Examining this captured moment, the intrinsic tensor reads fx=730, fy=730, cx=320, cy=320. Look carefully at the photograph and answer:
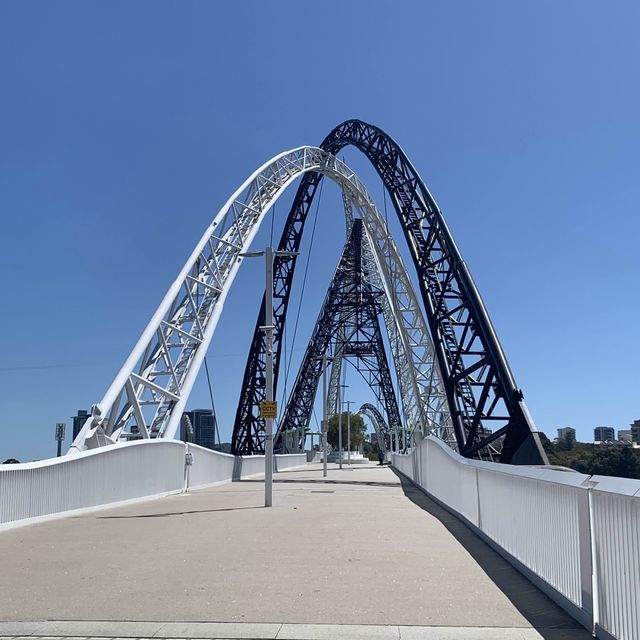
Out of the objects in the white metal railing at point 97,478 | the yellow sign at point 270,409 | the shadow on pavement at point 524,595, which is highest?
the yellow sign at point 270,409

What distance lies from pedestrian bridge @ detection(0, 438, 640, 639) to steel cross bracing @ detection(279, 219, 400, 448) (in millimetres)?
63874

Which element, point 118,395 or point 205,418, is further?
point 205,418

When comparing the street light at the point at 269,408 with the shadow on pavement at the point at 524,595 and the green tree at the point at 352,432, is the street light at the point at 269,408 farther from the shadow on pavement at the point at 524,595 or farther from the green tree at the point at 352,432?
the green tree at the point at 352,432

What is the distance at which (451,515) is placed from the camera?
1656 cm

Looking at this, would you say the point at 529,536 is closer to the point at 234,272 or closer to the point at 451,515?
the point at 451,515

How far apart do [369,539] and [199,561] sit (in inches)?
135

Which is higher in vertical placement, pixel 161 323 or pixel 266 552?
pixel 161 323

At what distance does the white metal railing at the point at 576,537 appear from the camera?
5.41 metres

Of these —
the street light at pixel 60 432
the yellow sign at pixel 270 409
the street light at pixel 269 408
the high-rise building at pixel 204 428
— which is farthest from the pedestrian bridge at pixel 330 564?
the high-rise building at pixel 204 428

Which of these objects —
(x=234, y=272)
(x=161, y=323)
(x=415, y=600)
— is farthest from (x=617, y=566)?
(x=234, y=272)

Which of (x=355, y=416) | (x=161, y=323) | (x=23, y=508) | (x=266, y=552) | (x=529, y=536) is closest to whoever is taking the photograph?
(x=529, y=536)

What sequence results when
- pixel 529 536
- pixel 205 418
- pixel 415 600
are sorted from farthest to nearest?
1. pixel 205 418
2. pixel 529 536
3. pixel 415 600

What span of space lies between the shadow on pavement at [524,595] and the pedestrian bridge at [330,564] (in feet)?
0.09

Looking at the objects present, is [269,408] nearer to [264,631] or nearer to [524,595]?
[524,595]
